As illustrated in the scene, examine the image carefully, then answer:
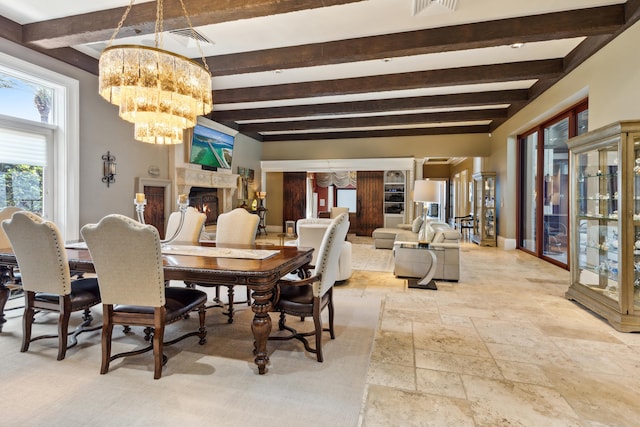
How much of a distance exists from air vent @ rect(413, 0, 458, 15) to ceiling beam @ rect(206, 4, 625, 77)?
1.35 ft

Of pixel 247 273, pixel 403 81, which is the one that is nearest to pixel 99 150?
pixel 247 273

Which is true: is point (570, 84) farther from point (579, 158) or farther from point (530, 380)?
point (530, 380)

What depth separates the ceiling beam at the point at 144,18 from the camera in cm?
284

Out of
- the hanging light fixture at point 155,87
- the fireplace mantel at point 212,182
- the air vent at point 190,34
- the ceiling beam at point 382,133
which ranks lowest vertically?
the fireplace mantel at point 212,182

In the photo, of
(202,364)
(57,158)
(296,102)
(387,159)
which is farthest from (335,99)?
(202,364)

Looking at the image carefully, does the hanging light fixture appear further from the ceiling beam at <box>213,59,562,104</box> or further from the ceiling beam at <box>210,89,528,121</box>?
the ceiling beam at <box>210,89,528,121</box>

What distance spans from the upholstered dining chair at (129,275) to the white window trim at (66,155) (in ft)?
9.53

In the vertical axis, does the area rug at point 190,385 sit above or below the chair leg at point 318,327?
below

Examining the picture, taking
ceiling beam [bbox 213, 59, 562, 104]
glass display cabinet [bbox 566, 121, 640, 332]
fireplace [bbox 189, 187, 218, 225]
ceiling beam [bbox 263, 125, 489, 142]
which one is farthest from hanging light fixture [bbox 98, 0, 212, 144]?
ceiling beam [bbox 263, 125, 489, 142]

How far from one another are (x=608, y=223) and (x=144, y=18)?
500 centimetres

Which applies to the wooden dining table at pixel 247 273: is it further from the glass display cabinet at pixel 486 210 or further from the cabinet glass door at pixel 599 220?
the glass display cabinet at pixel 486 210

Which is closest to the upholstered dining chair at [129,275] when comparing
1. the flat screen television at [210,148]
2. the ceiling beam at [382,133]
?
the flat screen television at [210,148]

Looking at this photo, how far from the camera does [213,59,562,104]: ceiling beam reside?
15.1ft

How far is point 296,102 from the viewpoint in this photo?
269 inches
